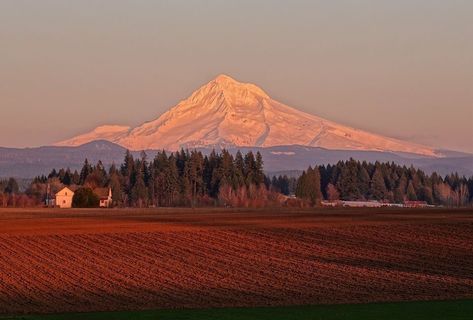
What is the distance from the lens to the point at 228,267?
50219mm

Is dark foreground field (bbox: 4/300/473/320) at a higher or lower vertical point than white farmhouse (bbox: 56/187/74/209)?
lower

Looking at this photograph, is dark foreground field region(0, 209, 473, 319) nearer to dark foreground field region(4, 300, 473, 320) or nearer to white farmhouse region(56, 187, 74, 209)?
dark foreground field region(4, 300, 473, 320)

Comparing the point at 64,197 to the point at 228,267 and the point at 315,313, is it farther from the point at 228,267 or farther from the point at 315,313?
the point at 315,313

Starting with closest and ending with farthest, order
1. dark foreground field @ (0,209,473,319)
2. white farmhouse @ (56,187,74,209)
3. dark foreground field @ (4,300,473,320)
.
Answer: dark foreground field @ (4,300,473,320) < dark foreground field @ (0,209,473,319) < white farmhouse @ (56,187,74,209)

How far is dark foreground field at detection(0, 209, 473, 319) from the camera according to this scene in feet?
125

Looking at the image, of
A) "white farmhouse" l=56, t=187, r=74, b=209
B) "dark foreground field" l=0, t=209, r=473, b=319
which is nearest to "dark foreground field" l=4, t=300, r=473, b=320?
"dark foreground field" l=0, t=209, r=473, b=319

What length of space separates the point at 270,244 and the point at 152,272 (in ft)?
61.4

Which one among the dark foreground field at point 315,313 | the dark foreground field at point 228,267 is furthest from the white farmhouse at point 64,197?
the dark foreground field at point 315,313

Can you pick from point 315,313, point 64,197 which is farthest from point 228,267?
point 64,197

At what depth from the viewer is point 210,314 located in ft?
105

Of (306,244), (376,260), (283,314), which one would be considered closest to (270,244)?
(306,244)

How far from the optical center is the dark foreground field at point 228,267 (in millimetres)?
38000

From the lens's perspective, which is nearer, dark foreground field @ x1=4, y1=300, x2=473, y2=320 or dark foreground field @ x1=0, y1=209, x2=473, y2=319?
dark foreground field @ x1=4, y1=300, x2=473, y2=320

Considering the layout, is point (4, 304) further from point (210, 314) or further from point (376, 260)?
point (376, 260)
